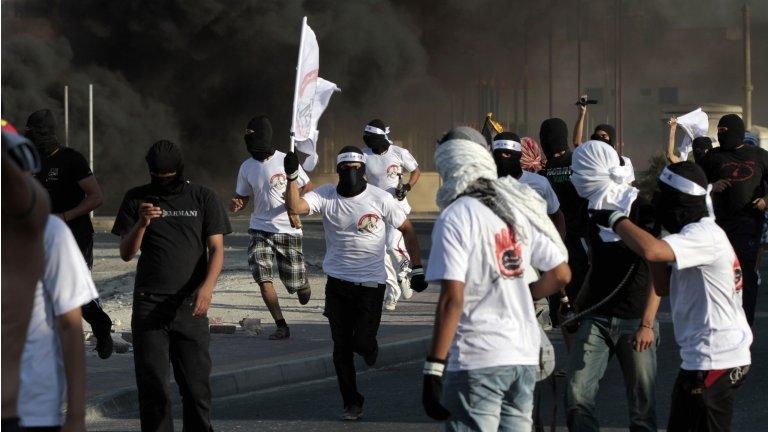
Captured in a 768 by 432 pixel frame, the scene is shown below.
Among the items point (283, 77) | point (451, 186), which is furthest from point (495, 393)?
point (283, 77)

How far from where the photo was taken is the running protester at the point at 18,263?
2.89 m

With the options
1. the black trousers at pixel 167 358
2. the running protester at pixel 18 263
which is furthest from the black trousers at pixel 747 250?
the running protester at pixel 18 263

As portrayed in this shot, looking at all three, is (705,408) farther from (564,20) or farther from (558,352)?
(564,20)

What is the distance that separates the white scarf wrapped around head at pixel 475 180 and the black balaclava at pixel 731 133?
18.0 feet

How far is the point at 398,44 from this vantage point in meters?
37.1

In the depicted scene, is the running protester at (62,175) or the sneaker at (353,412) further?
the running protester at (62,175)

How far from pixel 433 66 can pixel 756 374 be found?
32.1m

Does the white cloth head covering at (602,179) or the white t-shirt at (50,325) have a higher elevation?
the white cloth head covering at (602,179)

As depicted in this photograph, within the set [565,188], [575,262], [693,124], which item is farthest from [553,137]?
[693,124]

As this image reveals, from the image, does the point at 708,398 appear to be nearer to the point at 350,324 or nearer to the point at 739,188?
the point at 350,324

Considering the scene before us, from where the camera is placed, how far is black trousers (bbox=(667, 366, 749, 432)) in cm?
511

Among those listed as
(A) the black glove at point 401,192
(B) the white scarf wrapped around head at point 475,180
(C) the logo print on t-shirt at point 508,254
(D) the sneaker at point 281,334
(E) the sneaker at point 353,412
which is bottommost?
(E) the sneaker at point 353,412

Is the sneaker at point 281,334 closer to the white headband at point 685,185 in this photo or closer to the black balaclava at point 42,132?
the black balaclava at point 42,132

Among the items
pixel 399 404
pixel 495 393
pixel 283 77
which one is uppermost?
pixel 283 77
